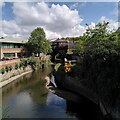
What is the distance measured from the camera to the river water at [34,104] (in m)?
28.0

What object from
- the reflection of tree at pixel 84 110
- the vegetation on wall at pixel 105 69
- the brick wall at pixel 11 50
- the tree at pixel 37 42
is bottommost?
the reflection of tree at pixel 84 110

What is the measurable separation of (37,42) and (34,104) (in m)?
49.5

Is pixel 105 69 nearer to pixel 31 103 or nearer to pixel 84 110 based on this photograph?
pixel 84 110

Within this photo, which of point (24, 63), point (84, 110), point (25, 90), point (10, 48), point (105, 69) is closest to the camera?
point (105, 69)

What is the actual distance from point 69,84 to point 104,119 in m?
16.5

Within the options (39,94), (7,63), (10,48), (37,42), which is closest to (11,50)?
(10,48)

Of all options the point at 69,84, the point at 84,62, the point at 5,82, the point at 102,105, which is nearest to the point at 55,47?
the point at 5,82

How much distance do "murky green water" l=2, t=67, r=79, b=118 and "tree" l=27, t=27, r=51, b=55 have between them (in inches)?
1417

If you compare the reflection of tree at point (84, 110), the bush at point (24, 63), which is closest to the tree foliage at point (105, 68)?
the reflection of tree at point (84, 110)

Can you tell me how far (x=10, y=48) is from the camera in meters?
75.4

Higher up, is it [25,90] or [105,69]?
[105,69]

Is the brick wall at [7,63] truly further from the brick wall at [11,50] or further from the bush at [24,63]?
the brick wall at [11,50]

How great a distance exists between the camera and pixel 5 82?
47656mm

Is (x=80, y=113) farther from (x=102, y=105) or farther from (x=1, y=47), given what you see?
(x=1, y=47)
